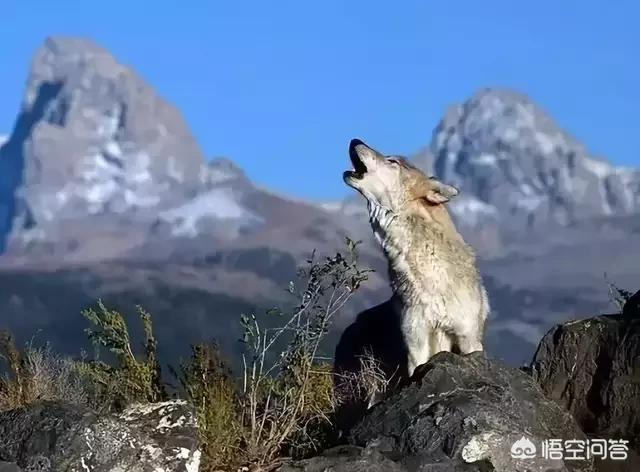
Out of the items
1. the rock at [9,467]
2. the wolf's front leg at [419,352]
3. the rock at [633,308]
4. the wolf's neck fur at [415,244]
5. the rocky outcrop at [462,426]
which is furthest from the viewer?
the wolf's neck fur at [415,244]

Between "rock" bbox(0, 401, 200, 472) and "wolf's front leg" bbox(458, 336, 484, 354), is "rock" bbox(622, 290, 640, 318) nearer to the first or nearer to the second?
"wolf's front leg" bbox(458, 336, 484, 354)

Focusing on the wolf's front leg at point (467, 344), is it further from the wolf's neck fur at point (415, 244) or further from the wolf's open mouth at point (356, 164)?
the wolf's open mouth at point (356, 164)

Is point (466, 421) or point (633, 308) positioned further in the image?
point (633, 308)

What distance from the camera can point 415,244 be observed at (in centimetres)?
984

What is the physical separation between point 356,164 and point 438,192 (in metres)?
0.77

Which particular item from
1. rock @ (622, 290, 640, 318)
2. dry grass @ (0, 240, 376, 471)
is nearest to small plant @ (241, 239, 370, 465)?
dry grass @ (0, 240, 376, 471)

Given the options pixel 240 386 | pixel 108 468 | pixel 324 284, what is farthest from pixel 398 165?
pixel 108 468

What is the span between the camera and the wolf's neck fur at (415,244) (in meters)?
9.69

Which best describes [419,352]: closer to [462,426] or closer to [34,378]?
[462,426]

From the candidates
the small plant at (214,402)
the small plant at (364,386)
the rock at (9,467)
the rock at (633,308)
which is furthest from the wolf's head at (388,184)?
the rock at (9,467)

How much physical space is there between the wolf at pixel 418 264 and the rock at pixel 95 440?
259 cm

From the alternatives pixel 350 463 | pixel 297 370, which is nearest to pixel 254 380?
pixel 297 370

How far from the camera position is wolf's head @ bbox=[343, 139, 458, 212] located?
10086mm

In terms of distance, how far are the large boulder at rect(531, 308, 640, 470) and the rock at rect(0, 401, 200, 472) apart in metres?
3.15
